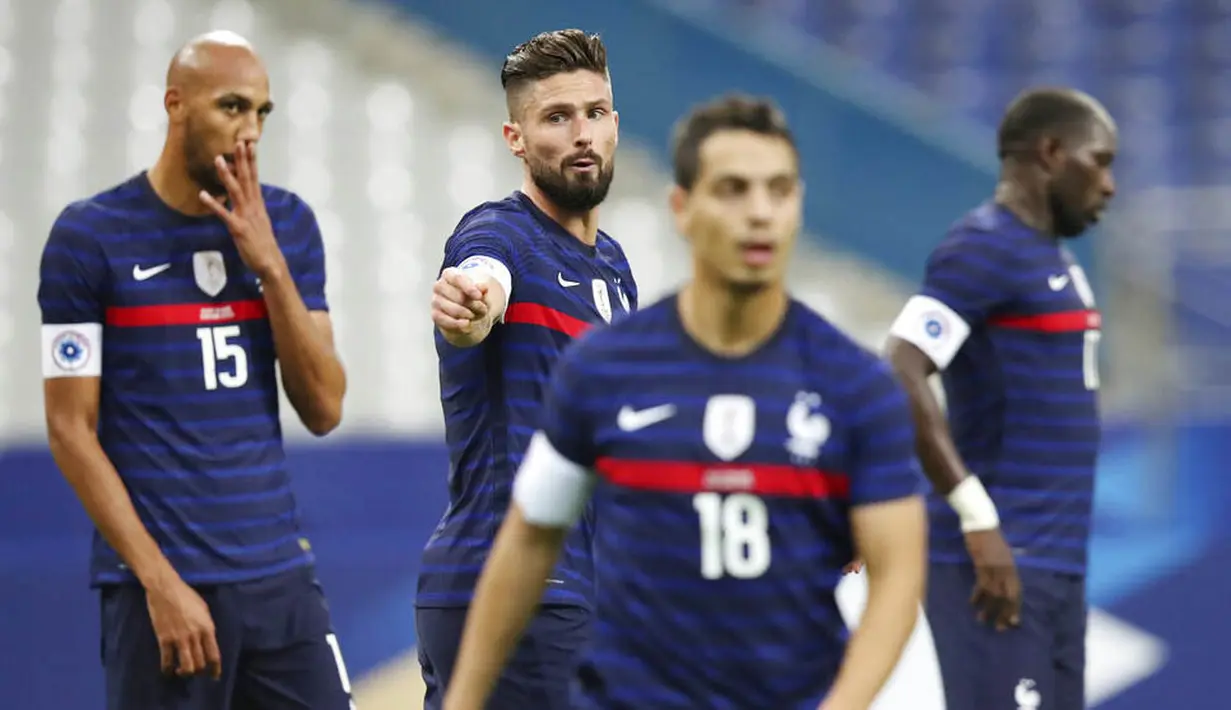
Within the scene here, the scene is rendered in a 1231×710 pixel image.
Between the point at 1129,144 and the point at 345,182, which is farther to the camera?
the point at 1129,144

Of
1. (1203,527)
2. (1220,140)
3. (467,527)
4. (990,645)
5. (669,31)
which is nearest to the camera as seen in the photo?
(467,527)

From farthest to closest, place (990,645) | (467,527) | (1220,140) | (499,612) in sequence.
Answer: (1220,140), (990,645), (467,527), (499,612)

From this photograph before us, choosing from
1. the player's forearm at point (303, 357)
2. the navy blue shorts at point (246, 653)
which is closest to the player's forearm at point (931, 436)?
the player's forearm at point (303, 357)

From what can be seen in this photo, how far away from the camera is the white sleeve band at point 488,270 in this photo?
11.8ft

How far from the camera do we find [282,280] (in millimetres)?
4164

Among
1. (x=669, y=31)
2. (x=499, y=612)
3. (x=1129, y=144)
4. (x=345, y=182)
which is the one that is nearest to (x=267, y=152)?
(x=345, y=182)

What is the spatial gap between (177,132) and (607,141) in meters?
0.98

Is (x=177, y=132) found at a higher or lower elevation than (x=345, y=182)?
lower

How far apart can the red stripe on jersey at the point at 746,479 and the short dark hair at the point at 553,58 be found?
137cm

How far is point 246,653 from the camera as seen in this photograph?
425 cm

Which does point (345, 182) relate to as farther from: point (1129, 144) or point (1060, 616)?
point (1060, 616)

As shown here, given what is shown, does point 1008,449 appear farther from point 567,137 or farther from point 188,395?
point 188,395

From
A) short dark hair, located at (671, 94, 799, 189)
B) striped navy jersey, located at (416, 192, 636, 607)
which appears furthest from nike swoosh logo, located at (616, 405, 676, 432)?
striped navy jersey, located at (416, 192, 636, 607)

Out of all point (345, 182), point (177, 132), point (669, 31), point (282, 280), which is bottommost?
point (282, 280)
